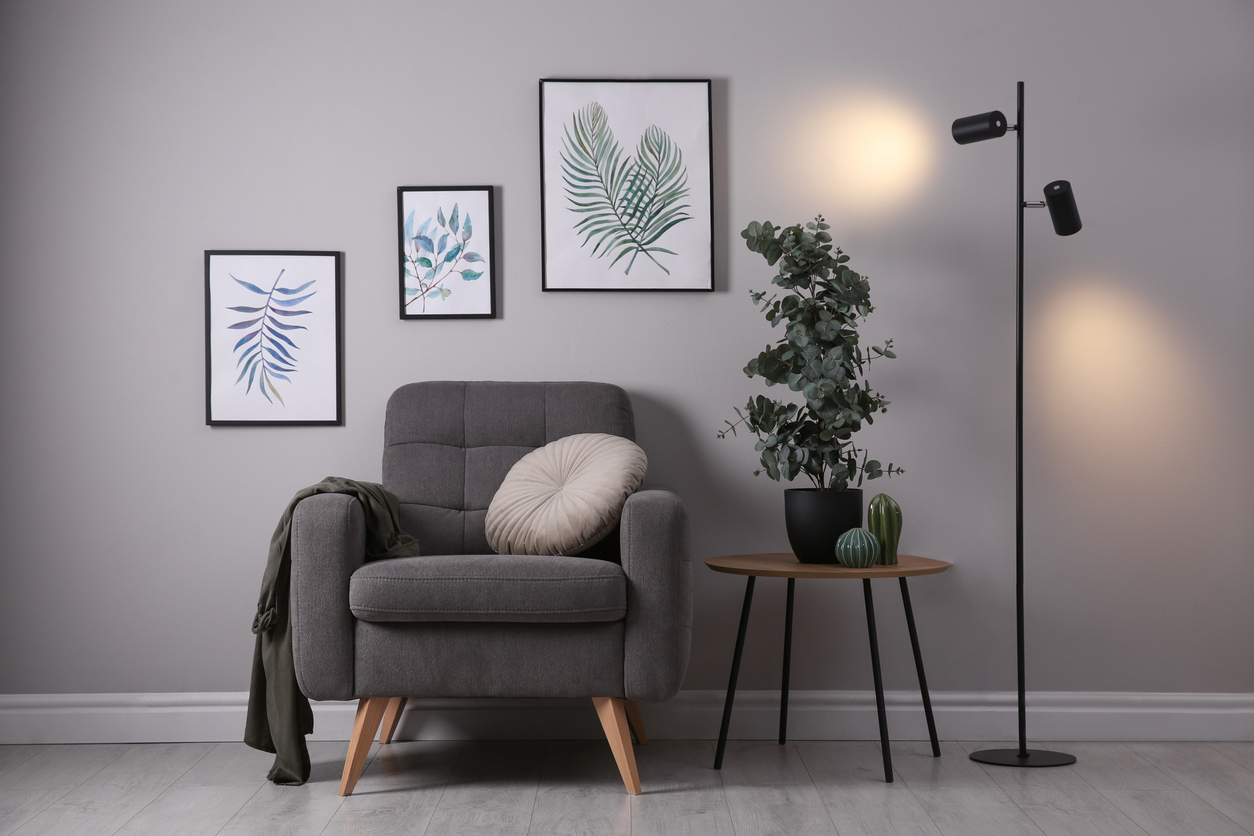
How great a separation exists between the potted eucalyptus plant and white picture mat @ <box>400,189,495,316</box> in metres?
0.77

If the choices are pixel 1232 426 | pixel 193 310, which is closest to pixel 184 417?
pixel 193 310

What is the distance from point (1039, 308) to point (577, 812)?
1872 mm

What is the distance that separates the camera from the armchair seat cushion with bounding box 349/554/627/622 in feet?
6.23

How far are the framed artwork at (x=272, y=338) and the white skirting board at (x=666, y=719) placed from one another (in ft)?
2.71

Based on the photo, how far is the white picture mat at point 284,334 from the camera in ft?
8.55

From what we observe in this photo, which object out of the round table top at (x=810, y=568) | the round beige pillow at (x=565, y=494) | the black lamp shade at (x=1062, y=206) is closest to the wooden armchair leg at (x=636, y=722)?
the round table top at (x=810, y=568)

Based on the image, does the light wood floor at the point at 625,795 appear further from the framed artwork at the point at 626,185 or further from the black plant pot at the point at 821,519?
the framed artwork at the point at 626,185

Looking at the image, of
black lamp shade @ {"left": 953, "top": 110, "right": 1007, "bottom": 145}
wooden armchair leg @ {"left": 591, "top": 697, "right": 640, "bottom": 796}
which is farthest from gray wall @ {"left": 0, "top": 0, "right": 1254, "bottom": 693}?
wooden armchair leg @ {"left": 591, "top": 697, "right": 640, "bottom": 796}

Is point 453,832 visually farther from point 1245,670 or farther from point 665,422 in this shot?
point 1245,670

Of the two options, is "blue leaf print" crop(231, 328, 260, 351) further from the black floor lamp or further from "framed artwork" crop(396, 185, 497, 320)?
the black floor lamp

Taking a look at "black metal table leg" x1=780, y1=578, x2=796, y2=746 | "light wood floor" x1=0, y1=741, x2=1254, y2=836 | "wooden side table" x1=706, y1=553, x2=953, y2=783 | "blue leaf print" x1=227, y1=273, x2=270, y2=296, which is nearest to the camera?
"light wood floor" x1=0, y1=741, x2=1254, y2=836

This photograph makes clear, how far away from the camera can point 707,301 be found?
8.63 ft

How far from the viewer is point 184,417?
103 inches

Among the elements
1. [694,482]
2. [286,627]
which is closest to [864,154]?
[694,482]
